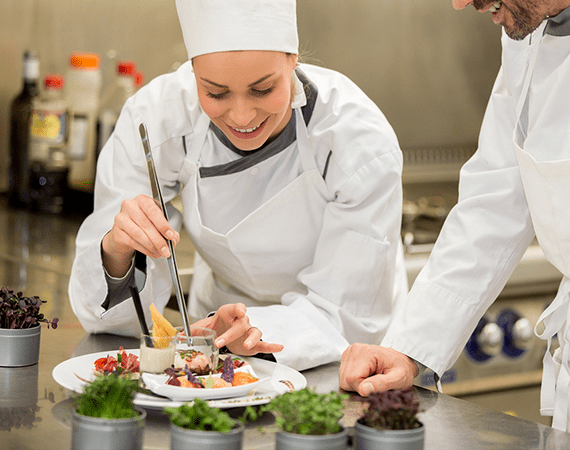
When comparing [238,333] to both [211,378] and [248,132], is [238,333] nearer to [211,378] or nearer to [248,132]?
[211,378]

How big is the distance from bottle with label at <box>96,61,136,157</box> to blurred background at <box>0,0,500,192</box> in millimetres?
195

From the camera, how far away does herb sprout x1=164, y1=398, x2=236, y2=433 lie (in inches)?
32.4

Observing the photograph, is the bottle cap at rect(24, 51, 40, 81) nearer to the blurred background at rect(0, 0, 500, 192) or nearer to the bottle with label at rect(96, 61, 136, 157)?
the blurred background at rect(0, 0, 500, 192)

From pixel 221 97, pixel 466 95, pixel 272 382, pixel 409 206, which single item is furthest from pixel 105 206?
pixel 466 95

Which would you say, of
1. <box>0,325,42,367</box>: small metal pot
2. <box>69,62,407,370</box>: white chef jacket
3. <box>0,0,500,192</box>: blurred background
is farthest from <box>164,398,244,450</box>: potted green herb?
<box>0,0,500,192</box>: blurred background

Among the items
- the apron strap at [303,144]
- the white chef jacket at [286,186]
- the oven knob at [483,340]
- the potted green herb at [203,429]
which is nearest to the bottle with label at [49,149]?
the white chef jacket at [286,186]

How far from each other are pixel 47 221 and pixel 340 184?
53.6 inches

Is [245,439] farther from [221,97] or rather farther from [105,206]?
[105,206]

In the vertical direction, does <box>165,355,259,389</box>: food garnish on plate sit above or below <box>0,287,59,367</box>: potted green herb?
below

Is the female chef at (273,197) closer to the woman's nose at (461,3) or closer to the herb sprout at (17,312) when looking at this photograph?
the herb sprout at (17,312)

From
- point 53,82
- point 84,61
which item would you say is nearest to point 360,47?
point 84,61

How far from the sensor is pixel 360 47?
A: 3.05 metres

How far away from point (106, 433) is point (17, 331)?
1.39 ft

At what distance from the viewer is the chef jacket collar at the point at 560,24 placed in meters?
1.21
